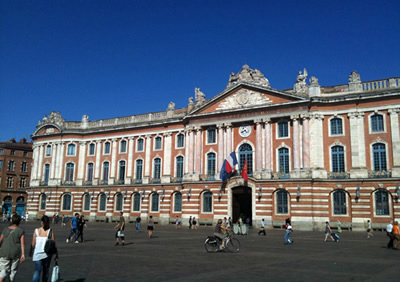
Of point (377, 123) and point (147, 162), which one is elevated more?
point (377, 123)

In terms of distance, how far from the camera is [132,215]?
186ft

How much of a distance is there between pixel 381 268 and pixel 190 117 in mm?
37681

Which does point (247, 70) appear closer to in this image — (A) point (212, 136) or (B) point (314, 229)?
(A) point (212, 136)

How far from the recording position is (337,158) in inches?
1689

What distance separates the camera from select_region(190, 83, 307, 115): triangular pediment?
4531cm

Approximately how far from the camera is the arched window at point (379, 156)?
40831 mm

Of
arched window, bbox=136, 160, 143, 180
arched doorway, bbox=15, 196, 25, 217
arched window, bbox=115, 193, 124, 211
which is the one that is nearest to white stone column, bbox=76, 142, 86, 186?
arched window, bbox=115, 193, 124, 211

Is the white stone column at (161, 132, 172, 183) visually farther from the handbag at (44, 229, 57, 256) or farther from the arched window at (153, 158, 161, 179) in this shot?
the handbag at (44, 229, 57, 256)

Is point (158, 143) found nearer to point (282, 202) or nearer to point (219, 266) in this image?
point (282, 202)

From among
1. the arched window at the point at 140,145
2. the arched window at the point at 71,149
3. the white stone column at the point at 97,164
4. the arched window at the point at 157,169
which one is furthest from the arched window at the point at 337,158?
the arched window at the point at 71,149

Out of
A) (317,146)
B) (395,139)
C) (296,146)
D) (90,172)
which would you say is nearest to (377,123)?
(395,139)

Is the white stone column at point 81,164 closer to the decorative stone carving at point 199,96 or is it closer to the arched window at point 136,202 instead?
the arched window at point 136,202

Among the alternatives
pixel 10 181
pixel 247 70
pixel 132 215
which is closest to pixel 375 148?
pixel 247 70

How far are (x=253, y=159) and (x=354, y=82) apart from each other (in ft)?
45.5
